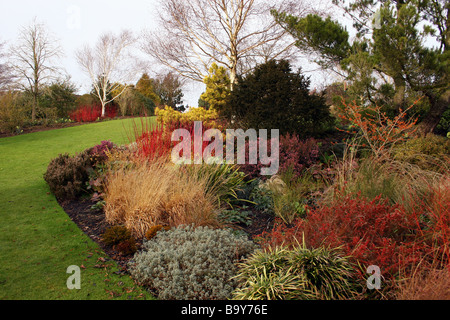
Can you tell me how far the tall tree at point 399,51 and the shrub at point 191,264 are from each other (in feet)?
22.7

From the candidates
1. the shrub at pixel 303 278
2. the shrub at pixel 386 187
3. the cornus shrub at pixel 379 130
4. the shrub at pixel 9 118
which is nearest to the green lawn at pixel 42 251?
the shrub at pixel 303 278

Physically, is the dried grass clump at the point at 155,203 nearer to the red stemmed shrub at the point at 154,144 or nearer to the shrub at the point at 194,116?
the red stemmed shrub at the point at 154,144

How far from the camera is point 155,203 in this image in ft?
14.2

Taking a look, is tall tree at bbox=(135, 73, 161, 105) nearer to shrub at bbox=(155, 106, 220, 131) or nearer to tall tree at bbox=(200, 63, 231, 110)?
A: tall tree at bbox=(200, 63, 231, 110)

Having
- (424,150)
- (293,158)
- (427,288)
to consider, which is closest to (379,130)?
(424,150)

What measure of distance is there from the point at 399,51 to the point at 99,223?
7.73 meters

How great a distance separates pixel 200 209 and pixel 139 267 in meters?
1.20

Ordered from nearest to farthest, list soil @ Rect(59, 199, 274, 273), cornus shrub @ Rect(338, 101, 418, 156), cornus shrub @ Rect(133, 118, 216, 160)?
soil @ Rect(59, 199, 274, 273) → cornus shrub @ Rect(338, 101, 418, 156) → cornus shrub @ Rect(133, 118, 216, 160)

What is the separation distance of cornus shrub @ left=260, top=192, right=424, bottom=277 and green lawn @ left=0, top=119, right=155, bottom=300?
5.62 ft

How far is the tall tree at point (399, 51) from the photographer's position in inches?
317

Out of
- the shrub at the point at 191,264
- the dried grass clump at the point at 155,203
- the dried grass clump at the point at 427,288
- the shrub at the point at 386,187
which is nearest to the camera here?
the dried grass clump at the point at 427,288

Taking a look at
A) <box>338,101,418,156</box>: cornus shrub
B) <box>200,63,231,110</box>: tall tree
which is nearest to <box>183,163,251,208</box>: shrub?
<box>338,101,418,156</box>: cornus shrub

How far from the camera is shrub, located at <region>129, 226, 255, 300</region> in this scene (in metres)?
3.01
